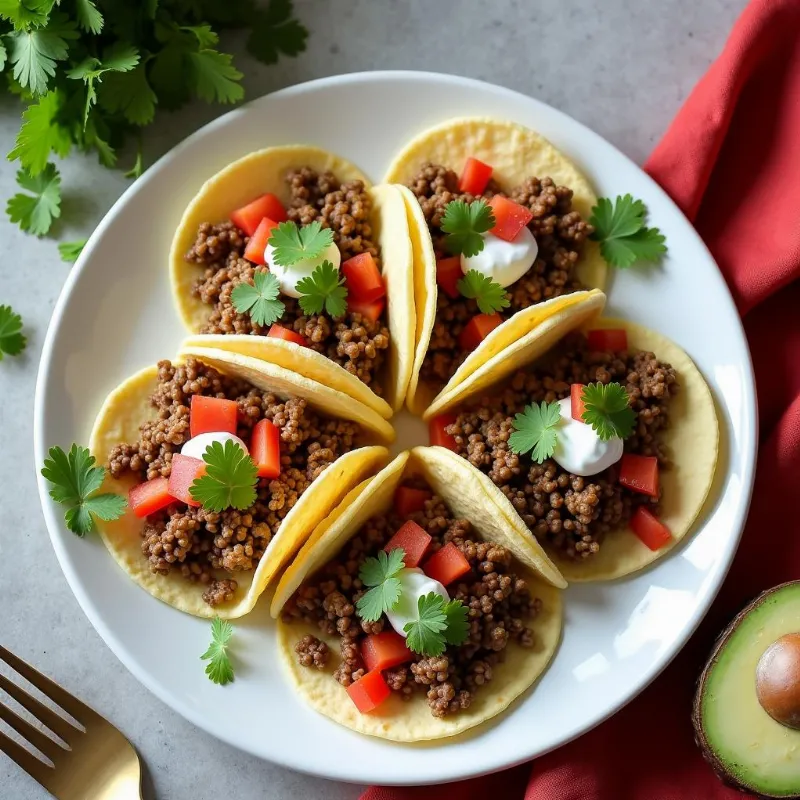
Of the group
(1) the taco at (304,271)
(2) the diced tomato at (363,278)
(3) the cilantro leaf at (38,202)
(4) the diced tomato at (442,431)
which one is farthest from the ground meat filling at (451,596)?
(3) the cilantro leaf at (38,202)

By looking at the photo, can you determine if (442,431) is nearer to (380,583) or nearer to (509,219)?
(380,583)

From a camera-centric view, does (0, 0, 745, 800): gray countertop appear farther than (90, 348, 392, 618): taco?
Yes

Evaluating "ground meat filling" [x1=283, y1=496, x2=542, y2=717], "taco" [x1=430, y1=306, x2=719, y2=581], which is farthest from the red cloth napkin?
"ground meat filling" [x1=283, y1=496, x2=542, y2=717]

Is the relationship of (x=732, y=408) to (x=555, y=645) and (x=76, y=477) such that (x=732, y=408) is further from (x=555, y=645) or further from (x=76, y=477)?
(x=76, y=477)

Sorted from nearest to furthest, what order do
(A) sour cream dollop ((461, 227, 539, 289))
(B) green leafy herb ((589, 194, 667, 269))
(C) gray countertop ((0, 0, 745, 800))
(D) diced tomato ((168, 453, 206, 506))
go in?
1. (D) diced tomato ((168, 453, 206, 506))
2. (A) sour cream dollop ((461, 227, 539, 289))
3. (B) green leafy herb ((589, 194, 667, 269))
4. (C) gray countertop ((0, 0, 745, 800))

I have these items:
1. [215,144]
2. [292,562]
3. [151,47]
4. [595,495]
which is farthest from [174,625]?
[151,47]

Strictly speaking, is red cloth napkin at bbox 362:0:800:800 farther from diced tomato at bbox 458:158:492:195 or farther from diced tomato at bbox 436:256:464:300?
diced tomato at bbox 436:256:464:300
